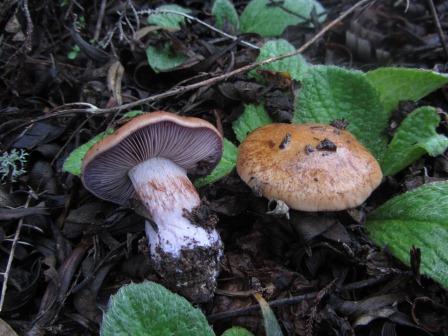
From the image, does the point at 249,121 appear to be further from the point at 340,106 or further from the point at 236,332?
the point at 236,332

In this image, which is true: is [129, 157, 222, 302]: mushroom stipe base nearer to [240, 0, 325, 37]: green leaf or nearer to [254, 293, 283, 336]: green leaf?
[254, 293, 283, 336]: green leaf

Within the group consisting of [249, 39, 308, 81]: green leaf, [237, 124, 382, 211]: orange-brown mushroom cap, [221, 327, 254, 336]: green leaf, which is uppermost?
[249, 39, 308, 81]: green leaf

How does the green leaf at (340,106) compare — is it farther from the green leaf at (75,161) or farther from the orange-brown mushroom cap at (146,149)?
the green leaf at (75,161)

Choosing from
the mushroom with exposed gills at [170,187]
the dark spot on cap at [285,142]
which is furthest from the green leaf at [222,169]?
the dark spot on cap at [285,142]

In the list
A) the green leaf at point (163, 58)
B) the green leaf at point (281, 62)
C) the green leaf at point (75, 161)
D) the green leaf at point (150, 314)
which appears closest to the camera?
the green leaf at point (150, 314)

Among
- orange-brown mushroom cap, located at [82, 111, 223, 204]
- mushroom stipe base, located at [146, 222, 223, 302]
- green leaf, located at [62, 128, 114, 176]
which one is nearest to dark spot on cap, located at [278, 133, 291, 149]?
orange-brown mushroom cap, located at [82, 111, 223, 204]

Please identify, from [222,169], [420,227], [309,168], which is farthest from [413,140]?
[222,169]
